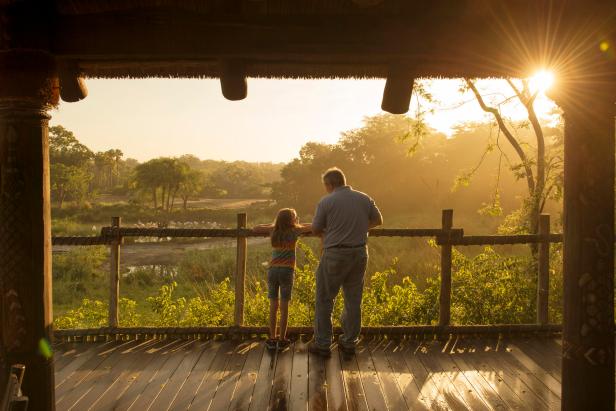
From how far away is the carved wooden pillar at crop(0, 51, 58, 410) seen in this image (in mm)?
2795

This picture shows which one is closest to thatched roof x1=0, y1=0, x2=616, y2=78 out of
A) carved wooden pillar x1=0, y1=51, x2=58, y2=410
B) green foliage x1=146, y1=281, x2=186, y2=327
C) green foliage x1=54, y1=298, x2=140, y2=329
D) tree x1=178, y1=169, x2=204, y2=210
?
carved wooden pillar x1=0, y1=51, x2=58, y2=410

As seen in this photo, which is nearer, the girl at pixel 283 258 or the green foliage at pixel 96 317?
the girl at pixel 283 258

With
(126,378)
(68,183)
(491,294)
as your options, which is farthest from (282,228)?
(68,183)

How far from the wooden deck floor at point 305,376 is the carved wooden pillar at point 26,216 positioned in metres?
1.06

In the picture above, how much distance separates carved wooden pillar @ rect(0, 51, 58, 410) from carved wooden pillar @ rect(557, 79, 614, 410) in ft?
9.06

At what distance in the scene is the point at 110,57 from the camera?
10.3 feet

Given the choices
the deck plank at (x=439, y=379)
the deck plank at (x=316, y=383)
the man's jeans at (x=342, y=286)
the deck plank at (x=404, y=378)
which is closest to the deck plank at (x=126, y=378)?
the deck plank at (x=316, y=383)

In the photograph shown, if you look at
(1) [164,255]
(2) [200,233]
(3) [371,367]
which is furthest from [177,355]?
(1) [164,255]

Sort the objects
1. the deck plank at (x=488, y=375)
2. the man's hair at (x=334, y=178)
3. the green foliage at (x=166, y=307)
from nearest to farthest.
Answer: the deck plank at (x=488, y=375) < the man's hair at (x=334, y=178) < the green foliage at (x=166, y=307)

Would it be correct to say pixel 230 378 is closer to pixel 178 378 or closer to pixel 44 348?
pixel 178 378

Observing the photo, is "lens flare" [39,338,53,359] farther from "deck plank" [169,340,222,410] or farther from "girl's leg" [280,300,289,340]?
"girl's leg" [280,300,289,340]

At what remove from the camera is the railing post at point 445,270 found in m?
5.51

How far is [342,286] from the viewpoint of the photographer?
4.70 m

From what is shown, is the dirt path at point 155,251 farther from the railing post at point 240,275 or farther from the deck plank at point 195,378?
the deck plank at point 195,378
